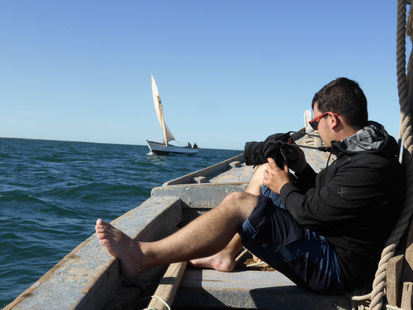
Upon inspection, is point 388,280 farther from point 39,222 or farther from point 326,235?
point 39,222

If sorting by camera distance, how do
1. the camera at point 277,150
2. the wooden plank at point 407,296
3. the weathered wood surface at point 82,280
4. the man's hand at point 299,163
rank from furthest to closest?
the man's hand at point 299,163, the camera at point 277,150, the wooden plank at point 407,296, the weathered wood surface at point 82,280

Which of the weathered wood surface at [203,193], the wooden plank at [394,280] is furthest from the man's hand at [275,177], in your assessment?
the weathered wood surface at [203,193]

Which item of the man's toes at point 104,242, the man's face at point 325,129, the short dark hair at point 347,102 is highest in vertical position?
the short dark hair at point 347,102

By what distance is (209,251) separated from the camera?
66.5 inches

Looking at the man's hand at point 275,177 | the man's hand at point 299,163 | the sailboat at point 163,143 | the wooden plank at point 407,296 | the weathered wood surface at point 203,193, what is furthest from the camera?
the sailboat at point 163,143

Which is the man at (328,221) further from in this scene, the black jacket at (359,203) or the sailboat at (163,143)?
the sailboat at (163,143)

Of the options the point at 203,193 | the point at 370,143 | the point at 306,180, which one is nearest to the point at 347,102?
the point at 370,143

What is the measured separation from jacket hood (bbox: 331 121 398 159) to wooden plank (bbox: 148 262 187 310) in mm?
964

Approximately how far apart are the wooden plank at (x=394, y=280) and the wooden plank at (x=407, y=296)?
3 centimetres

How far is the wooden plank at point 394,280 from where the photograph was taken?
4.66 feet

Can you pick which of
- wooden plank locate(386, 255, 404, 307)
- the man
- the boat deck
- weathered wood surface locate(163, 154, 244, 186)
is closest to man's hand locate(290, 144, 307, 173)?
the man

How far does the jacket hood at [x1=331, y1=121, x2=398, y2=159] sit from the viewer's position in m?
1.54

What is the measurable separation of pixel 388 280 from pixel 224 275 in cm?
83

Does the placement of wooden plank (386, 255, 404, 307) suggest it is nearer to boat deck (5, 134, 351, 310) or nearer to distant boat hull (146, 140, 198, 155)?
boat deck (5, 134, 351, 310)
